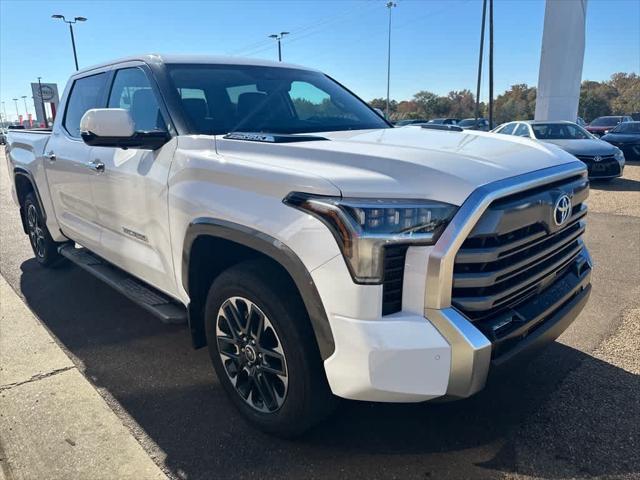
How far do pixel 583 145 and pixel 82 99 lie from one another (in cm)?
1050

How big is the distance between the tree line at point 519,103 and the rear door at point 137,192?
50552 mm

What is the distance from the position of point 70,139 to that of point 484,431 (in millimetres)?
3918

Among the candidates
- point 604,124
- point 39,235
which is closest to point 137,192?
point 39,235

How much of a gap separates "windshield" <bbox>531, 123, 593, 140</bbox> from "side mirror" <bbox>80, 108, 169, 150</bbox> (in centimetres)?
1091

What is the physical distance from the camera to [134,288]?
351cm

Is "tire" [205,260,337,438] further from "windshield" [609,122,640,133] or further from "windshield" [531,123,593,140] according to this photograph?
"windshield" [609,122,640,133]

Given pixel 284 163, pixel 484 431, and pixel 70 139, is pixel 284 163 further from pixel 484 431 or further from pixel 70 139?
pixel 70 139

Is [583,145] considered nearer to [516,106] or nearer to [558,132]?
[558,132]

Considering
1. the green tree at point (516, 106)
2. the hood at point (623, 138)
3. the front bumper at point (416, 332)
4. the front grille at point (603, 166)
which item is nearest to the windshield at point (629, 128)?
the hood at point (623, 138)

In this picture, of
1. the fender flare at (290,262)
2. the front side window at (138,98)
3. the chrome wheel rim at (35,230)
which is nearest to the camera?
the fender flare at (290,262)

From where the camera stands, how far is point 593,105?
57.8 m

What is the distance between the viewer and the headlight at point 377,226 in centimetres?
188

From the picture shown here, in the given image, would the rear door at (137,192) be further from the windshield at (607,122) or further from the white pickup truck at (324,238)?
the windshield at (607,122)

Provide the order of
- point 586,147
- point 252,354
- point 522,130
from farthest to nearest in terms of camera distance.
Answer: point 522,130, point 586,147, point 252,354
